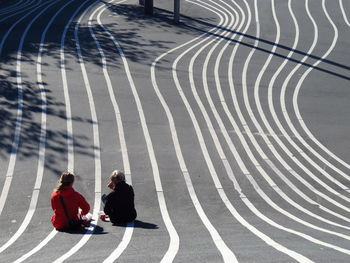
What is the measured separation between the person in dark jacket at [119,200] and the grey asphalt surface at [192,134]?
22 centimetres

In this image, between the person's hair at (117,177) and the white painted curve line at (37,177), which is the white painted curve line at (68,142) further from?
the person's hair at (117,177)

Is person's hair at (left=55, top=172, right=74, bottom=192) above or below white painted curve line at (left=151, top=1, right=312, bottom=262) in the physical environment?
above

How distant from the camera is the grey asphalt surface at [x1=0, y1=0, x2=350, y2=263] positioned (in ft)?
29.8

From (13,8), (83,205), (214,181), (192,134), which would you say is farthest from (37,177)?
(13,8)

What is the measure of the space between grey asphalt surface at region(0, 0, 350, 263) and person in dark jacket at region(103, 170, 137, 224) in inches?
8.6

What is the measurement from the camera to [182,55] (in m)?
22.2

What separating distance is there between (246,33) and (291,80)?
5531 mm

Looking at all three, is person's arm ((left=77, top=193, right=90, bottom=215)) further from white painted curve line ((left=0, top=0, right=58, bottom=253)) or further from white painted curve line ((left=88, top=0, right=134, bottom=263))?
white painted curve line ((left=0, top=0, right=58, bottom=253))

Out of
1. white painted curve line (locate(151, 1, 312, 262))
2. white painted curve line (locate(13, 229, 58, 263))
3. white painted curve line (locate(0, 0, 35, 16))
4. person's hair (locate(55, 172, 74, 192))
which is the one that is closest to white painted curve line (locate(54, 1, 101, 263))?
white painted curve line (locate(13, 229, 58, 263))

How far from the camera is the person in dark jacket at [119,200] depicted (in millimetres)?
9617

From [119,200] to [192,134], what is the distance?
257 inches

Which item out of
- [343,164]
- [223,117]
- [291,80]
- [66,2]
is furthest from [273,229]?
[66,2]

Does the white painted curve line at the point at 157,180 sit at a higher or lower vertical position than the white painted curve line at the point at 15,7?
lower

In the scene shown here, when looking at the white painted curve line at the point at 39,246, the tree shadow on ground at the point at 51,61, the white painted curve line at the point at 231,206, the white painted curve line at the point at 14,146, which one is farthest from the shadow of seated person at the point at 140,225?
the tree shadow on ground at the point at 51,61
